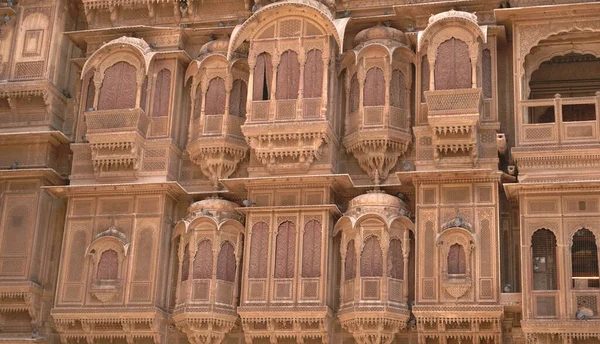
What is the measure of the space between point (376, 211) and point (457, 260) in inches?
75.7

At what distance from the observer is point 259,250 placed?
842 inches

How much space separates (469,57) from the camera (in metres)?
21.3

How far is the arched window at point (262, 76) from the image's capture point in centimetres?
2241

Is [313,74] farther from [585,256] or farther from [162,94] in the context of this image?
[585,256]

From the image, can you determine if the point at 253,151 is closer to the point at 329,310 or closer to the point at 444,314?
the point at 329,310

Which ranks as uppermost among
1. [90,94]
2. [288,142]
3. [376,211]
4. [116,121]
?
[90,94]

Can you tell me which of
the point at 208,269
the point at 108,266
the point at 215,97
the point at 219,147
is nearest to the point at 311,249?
the point at 208,269

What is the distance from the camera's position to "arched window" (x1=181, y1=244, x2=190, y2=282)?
21.6 meters

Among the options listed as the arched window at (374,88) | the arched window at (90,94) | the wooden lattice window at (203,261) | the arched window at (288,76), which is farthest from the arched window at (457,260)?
the arched window at (90,94)

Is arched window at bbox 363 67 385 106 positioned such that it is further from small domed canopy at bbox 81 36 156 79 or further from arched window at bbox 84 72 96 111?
arched window at bbox 84 72 96 111

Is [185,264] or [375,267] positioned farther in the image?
[185,264]

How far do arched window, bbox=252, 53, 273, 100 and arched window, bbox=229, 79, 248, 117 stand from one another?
2.18 ft

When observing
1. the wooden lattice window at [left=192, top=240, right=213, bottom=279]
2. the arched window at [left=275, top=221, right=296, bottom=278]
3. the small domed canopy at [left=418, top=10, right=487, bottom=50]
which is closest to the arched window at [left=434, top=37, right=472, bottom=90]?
the small domed canopy at [left=418, top=10, right=487, bottom=50]

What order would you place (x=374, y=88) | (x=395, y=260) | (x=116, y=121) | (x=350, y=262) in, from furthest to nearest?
(x=116, y=121)
(x=374, y=88)
(x=350, y=262)
(x=395, y=260)
